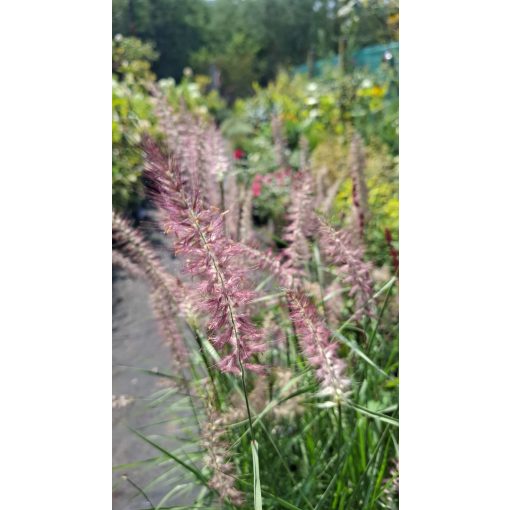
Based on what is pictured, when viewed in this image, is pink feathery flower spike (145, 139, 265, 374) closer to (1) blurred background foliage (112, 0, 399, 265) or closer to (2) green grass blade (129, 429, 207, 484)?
(2) green grass blade (129, 429, 207, 484)

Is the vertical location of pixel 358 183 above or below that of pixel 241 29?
below

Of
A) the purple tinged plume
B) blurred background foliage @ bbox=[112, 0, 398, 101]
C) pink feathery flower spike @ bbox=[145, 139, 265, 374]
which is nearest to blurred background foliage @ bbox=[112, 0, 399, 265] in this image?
blurred background foliage @ bbox=[112, 0, 398, 101]

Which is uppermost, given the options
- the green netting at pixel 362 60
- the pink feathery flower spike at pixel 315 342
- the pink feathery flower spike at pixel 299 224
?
the green netting at pixel 362 60

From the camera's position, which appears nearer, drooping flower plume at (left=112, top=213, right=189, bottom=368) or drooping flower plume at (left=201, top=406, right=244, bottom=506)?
drooping flower plume at (left=201, top=406, right=244, bottom=506)

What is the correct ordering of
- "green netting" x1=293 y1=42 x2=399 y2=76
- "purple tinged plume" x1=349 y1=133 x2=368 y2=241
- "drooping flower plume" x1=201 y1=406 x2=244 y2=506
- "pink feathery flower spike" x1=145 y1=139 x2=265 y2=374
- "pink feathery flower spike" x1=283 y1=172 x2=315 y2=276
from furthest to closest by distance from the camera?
"green netting" x1=293 y1=42 x2=399 y2=76 → "purple tinged plume" x1=349 y1=133 x2=368 y2=241 → "pink feathery flower spike" x1=283 y1=172 x2=315 y2=276 → "drooping flower plume" x1=201 y1=406 x2=244 y2=506 → "pink feathery flower spike" x1=145 y1=139 x2=265 y2=374

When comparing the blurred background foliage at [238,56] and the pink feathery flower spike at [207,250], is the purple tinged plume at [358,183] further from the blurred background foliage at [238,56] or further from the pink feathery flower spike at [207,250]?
the pink feathery flower spike at [207,250]

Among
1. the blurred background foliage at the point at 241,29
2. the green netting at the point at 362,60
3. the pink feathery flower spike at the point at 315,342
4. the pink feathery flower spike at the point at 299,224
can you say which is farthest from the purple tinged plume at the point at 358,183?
the green netting at the point at 362,60

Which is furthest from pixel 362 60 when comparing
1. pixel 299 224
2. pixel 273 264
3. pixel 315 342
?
pixel 315 342

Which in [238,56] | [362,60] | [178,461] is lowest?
[178,461]

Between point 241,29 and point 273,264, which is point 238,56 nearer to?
point 241,29
